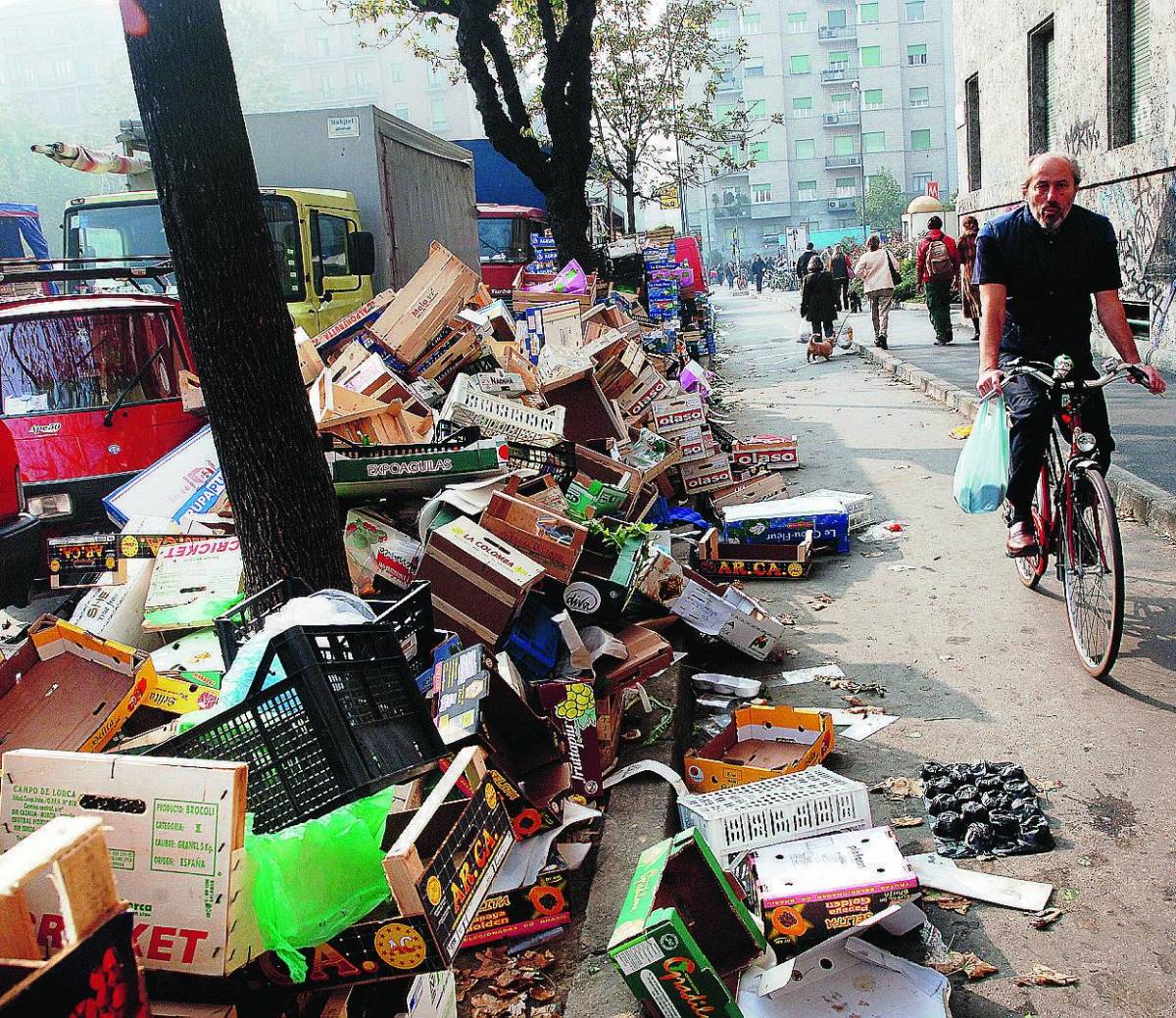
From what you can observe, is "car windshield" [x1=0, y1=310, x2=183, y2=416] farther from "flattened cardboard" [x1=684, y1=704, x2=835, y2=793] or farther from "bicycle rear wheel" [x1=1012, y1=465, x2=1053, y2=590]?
"bicycle rear wheel" [x1=1012, y1=465, x2=1053, y2=590]

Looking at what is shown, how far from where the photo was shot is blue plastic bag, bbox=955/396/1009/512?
191 inches

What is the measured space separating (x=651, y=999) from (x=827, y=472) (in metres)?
7.74

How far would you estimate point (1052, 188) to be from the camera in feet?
16.0

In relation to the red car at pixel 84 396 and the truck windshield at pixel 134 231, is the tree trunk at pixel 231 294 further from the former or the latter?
the truck windshield at pixel 134 231

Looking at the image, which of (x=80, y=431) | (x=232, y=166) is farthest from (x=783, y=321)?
(x=232, y=166)

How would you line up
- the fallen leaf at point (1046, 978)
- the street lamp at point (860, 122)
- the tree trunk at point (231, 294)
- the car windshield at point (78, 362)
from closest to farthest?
1. the fallen leaf at point (1046, 978)
2. the tree trunk at point (231, 294)
3. the car windshield at point (78, 362)
4. the street lamp at point (860, 122)

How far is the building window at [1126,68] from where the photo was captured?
13164 mm

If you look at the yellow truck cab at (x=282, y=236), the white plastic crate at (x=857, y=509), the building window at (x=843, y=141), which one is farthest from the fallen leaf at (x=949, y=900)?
the building window at (x=843, y=141)

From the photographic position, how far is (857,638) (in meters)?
5.74

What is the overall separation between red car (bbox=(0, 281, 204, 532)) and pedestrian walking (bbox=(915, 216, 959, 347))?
44.0 ft

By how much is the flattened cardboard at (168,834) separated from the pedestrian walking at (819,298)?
60.5 feet

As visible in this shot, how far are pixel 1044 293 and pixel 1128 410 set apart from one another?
587cm

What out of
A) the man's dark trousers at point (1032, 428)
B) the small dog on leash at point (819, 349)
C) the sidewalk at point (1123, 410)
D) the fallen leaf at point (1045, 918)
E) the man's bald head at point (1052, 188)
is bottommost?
the fallen leaf at point (1045, 918)

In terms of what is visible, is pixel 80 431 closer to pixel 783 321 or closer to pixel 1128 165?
pixel 1128 165
